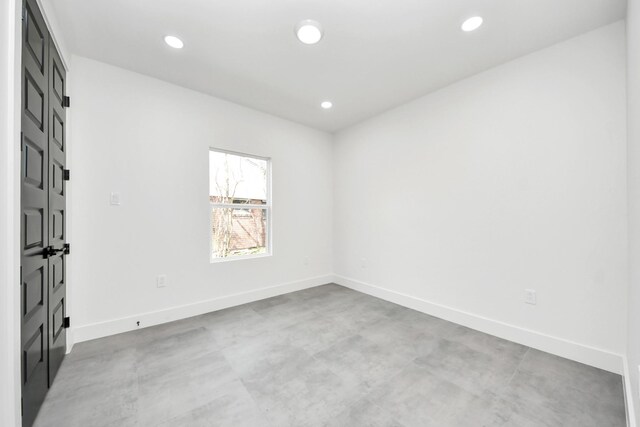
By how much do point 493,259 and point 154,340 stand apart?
134 inches

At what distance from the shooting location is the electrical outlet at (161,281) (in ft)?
9.09

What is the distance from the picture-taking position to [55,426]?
1.42 meters

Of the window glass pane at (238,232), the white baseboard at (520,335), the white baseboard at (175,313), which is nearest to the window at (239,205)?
the window glass pane at (238,232)

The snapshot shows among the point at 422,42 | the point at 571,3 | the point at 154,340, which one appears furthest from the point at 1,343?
the point at 571,3

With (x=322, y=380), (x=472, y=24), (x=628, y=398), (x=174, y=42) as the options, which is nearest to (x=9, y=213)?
(x=174, y=42)

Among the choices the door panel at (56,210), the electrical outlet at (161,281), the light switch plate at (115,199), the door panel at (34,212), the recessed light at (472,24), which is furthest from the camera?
the electrical outlet at (161,281)

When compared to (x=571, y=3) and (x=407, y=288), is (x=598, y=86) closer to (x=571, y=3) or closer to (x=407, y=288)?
(x=571, y=3)

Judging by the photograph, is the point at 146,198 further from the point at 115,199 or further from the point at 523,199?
the point at 523,199

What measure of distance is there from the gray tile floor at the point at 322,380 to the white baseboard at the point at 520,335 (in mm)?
87

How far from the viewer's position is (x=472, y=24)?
198 centimetres

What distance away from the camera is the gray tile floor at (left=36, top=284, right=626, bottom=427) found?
4.91 ft

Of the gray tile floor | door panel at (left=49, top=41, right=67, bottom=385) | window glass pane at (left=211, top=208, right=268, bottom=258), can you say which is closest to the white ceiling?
door panel at (left=49, top=41, right=67, bottom=385)

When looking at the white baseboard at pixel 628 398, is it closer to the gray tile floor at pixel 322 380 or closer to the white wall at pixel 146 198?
the gray tile floor at pixel 322 380

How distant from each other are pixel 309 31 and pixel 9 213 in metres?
2.14
